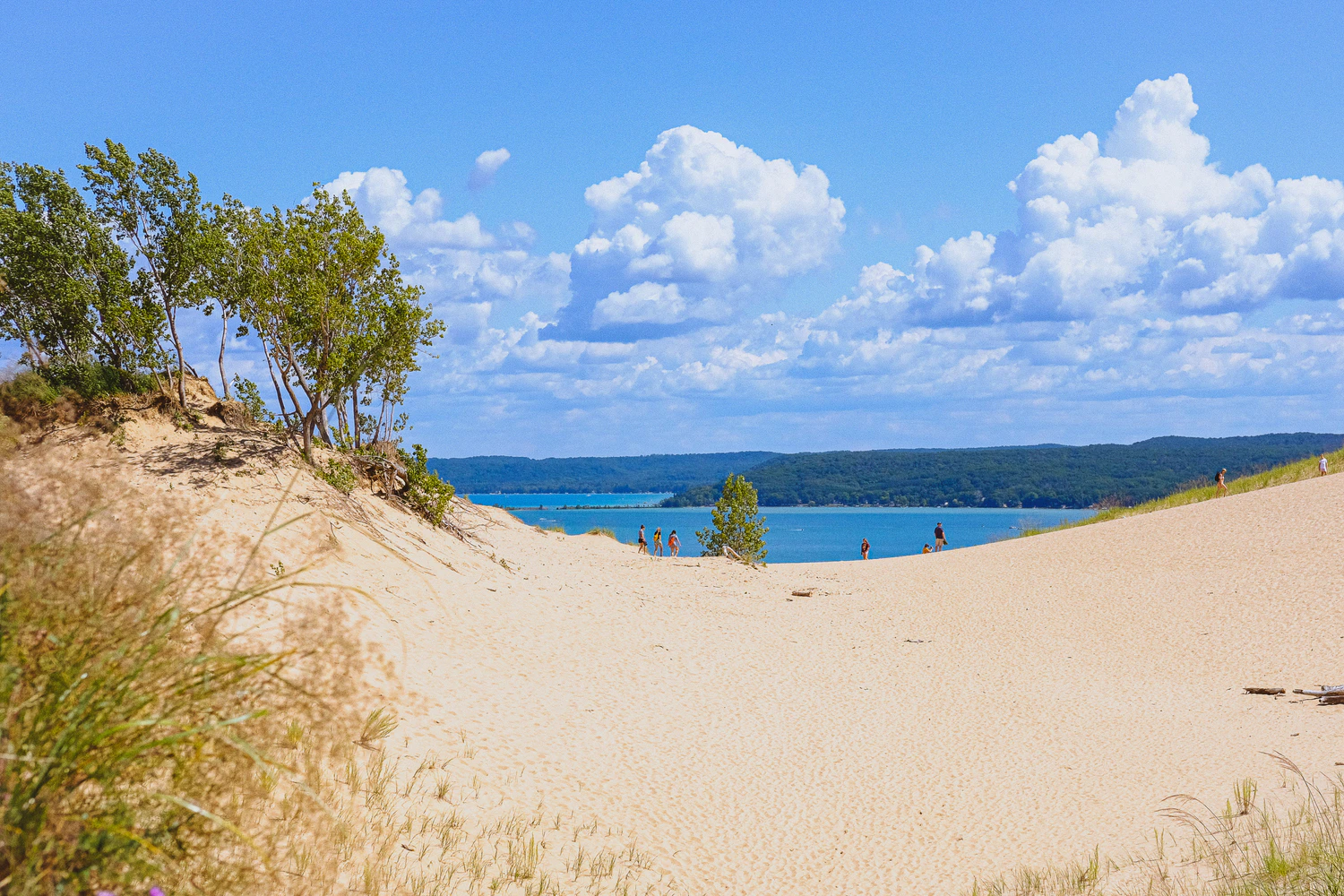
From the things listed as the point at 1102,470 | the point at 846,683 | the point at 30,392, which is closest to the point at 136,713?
the point at 846,683

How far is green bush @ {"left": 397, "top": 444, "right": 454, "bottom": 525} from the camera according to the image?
2030 centimetres

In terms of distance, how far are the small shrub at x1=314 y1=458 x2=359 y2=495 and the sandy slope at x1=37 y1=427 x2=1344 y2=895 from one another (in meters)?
0.49

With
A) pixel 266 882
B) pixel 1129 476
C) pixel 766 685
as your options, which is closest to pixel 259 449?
pixel 766 685

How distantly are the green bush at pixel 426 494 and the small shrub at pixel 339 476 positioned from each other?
2.11m

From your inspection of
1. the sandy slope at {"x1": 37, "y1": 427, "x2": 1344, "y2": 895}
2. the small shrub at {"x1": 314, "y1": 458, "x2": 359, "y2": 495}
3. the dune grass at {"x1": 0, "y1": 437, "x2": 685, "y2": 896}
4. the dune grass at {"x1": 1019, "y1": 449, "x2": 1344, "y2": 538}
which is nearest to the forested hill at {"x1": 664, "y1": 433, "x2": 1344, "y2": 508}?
the dune grass at {"x1": 1019, "y1": 449, "x2": 1344, "y2": 538}

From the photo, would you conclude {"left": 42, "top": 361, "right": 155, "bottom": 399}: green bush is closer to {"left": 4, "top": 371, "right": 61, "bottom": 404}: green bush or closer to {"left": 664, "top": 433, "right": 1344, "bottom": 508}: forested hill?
{"left": 4, "top": 371, "right": 61, "bottom": 404}: green bush

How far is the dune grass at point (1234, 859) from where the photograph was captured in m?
6.03

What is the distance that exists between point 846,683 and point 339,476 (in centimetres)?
1115

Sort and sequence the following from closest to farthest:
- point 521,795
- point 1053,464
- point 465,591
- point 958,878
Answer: point 958,878
point 521,795
point 465,591
point 1053,464

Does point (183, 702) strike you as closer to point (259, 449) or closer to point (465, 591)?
point (465, 591)

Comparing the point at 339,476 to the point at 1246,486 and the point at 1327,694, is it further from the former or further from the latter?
the point at 1246,486

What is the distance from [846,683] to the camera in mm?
14727

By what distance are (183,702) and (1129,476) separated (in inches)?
6832

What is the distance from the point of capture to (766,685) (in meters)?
14.2
